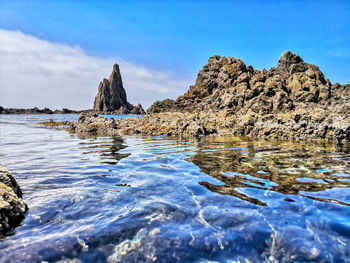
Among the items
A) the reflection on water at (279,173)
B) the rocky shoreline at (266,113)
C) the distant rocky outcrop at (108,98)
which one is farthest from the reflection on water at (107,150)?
the distant rocky outcrop at (108,98)

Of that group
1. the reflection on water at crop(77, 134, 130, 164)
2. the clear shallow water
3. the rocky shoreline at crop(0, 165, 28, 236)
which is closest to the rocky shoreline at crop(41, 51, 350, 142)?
the reflection on water at crop(77, 134, 130, 164)

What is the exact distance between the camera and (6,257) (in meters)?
3.13

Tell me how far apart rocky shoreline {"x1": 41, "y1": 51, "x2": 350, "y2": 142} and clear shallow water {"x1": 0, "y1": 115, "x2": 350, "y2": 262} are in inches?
507

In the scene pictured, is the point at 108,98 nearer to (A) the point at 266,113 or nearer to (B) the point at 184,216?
(A) the point at 266,113

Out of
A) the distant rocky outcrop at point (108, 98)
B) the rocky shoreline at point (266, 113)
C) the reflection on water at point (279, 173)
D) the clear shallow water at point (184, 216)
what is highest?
the distant rocky outcrop at point (108, 98)

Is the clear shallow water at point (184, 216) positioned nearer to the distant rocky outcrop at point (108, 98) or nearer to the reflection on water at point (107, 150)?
the reflection on water at point (107, 150)

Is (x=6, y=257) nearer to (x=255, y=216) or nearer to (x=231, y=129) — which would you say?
(x=255, y=216)

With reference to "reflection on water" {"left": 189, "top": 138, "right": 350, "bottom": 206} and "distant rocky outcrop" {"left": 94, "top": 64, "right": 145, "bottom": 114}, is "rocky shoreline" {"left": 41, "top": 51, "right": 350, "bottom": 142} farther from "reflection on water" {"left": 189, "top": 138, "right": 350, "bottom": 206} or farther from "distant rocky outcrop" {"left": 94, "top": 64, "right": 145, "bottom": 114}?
"distant rocky outcrop" {"left": 94, "top": 64, "right": 145, "bottom": 114}

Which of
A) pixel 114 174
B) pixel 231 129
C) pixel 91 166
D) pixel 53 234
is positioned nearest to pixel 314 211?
pixel 53 234

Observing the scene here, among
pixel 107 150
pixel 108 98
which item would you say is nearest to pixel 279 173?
pixel 107 150

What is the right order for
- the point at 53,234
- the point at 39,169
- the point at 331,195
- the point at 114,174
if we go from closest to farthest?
the point at 53,234 < the point at 331,195 < the point at 114,174 < the point at 39,169

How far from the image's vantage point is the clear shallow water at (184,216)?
10.9 feet

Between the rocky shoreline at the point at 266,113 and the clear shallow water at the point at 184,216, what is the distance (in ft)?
42.2

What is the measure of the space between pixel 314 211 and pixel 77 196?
17.2 feet
